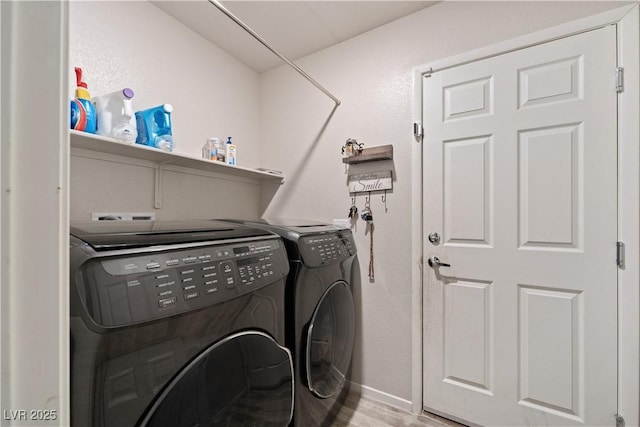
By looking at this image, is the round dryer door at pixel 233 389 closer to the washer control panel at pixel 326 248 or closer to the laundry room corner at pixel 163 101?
the washer control panel at pixel 326 248

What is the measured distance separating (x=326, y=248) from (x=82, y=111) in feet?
4.07

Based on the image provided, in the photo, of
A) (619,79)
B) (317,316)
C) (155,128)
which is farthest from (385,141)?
(155,128)

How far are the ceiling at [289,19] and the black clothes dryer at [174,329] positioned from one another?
1524mm

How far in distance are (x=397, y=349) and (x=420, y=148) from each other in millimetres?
1285

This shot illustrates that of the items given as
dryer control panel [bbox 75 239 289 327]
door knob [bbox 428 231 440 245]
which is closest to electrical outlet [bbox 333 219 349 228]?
door knob [bbox 428 231 440 245]

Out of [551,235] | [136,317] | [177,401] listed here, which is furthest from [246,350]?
[551,235]

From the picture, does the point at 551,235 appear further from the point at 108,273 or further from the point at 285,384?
the point at 108,273

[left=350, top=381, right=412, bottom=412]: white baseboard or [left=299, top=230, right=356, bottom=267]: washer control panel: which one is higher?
[left=299, top=230, right=356, bottom=267]: washer control panel

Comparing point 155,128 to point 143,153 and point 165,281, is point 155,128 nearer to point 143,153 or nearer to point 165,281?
point 143,153

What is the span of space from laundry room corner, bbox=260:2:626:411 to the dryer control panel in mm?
1072

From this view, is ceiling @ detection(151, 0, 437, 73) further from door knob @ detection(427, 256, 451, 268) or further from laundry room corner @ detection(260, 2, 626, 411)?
door knob @ detection(427, 256, 451, 268)

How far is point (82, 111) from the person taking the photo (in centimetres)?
115

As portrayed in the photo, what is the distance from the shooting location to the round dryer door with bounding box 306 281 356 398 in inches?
48.9

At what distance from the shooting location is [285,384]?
103 cm
